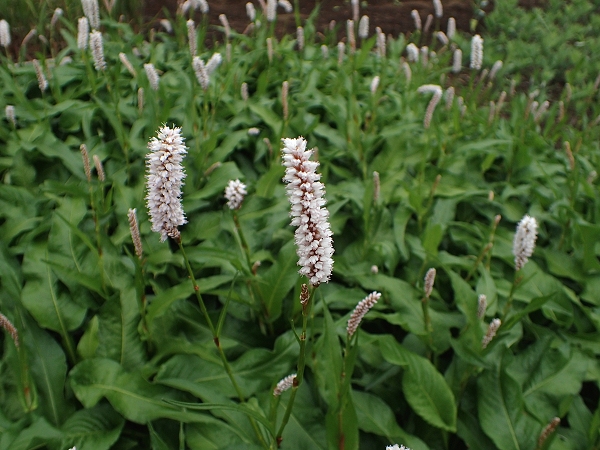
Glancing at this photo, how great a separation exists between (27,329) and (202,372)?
631mm

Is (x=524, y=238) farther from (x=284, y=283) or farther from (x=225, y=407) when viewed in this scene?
(x=225, y=407)

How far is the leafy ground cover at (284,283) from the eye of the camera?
1.72 m

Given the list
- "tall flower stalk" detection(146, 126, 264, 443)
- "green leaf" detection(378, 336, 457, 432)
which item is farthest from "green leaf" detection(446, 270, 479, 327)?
"tall flower stalk" detection(146, 126, 264, 443)

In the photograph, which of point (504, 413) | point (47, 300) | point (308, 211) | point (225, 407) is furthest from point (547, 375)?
point (47, 300)

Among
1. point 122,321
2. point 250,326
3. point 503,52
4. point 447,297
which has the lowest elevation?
point 503,52

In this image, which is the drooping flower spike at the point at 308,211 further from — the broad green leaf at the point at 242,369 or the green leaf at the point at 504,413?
the green leaf at the point at 504,413

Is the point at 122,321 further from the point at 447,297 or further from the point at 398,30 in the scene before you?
the point at 398,30

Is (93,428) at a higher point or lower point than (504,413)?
higher

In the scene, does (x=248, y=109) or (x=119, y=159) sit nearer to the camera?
(x=119, y=159)

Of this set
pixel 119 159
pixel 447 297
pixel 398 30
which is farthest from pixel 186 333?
pixel 398 30

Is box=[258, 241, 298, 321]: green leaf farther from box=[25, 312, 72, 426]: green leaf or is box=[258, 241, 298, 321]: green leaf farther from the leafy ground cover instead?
box=[25, 312, 72, 426]: green leaf

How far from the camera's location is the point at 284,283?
2115mm

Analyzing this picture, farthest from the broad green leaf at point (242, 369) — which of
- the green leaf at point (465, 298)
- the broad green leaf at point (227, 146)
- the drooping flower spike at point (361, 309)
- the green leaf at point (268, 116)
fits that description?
the green leaf at point (268, 116)

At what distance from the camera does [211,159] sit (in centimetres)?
308
